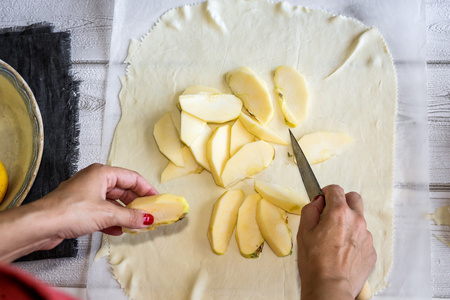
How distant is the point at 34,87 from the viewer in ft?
4.21

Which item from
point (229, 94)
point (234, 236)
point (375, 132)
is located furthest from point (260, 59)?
point (234, 236)

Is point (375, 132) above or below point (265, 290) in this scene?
above

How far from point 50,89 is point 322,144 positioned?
2.65 feet

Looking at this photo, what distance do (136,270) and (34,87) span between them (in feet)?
2.04

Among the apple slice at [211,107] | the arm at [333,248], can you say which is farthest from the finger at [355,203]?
the apple slice at [211,107]

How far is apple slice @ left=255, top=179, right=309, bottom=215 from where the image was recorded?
1.09m

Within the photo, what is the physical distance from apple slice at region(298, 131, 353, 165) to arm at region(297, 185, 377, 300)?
22 cm

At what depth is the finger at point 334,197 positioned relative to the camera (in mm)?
890

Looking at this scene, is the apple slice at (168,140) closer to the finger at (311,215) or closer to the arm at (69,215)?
the arm at (69,215)

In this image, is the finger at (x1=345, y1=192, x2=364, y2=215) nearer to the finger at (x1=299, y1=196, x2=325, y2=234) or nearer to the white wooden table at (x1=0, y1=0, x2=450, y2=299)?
the finger at (x1=299, y1=196, x2=325, y2=234)

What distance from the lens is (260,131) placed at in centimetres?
115

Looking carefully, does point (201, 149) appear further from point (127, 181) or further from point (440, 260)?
point (440, 260)

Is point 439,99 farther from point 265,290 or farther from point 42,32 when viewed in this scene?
point 42,32

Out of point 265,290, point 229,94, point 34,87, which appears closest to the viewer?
point 265,290
